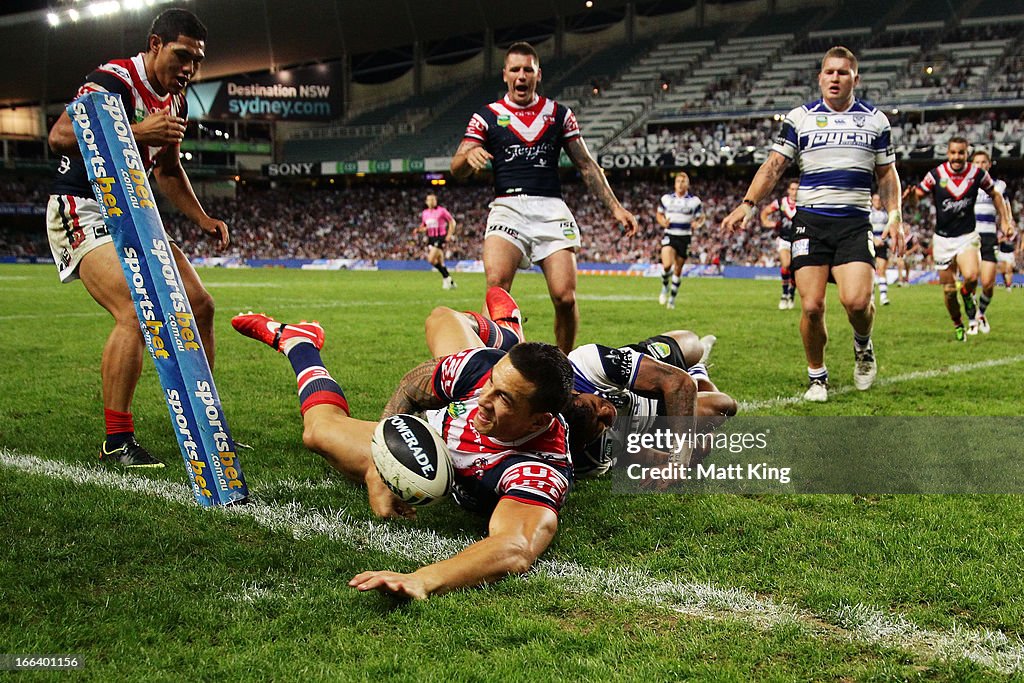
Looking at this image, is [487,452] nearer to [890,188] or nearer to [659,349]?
[659,349]

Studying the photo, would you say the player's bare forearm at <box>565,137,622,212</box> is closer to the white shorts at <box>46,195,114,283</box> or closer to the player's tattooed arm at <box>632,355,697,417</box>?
the player's tattooed arm at <box>632,355,697,417</box>

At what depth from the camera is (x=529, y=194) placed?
6.76 meters

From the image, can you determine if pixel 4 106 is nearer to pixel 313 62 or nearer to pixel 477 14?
pixel 313 62

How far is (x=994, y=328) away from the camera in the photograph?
37.2ft

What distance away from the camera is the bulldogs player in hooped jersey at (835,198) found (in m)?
6.46

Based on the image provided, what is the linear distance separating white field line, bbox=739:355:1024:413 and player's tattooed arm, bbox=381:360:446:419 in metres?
2.57

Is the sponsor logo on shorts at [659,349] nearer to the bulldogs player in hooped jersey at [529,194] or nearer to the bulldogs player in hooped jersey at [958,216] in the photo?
the bulldogs player in hooped jersey at [529,194]

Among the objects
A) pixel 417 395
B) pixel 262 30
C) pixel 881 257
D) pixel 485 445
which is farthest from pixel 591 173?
pixel 262 30

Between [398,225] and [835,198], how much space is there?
39143 mm

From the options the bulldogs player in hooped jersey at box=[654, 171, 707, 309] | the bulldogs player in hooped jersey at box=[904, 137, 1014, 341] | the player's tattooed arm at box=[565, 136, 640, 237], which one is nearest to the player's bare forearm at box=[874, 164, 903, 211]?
the player's tattooed arm at box=[565, 136, 640, 237]

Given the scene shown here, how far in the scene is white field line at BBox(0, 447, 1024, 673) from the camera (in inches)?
97.3

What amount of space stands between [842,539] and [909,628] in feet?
2.59

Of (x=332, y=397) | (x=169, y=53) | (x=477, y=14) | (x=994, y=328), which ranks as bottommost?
(x=994, y=328)

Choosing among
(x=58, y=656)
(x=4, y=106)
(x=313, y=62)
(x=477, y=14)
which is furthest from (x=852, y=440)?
(x=4, y=106)
